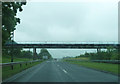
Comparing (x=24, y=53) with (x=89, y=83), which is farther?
(x=24, y=53)

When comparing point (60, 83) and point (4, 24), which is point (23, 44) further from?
point (60, 83)

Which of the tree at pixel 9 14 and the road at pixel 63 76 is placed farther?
the tree at pixel 9 14

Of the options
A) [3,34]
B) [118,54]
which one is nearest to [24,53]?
[118,54]

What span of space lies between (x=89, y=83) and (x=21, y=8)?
33.3ft

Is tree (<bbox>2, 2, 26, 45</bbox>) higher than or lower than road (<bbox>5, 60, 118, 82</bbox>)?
higher

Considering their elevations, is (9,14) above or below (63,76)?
above

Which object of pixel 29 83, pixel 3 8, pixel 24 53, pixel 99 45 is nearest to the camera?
pixel 29 83

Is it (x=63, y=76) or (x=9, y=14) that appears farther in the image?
(x=9, y=14)

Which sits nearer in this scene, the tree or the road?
the road

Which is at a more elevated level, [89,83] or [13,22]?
[13,22]

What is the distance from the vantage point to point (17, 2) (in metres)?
17.0

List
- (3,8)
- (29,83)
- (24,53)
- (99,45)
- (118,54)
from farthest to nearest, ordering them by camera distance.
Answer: (24,53), (99,45), (118,54), (3,8), (29,83)

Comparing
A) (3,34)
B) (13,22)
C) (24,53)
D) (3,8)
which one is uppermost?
(3,8)

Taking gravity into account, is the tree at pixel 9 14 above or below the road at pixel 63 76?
above
